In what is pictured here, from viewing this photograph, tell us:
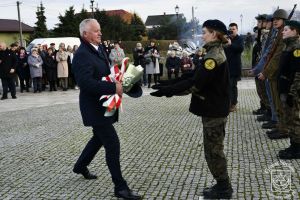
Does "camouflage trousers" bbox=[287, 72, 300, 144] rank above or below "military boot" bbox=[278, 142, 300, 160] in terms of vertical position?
above

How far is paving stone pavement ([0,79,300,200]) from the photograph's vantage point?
5246mm

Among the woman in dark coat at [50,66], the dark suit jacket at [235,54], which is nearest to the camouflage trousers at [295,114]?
the dark suit jacket at [235,54]

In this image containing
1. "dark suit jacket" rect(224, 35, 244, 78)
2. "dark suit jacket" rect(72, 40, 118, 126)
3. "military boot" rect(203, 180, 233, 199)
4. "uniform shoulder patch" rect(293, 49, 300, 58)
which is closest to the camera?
"dark suit jacket" rect(72, 40, 118, 126)

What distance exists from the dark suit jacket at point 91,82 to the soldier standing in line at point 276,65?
3.43 meters

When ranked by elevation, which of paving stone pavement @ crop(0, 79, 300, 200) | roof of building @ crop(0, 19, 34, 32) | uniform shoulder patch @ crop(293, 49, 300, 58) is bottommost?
paving stone pavement @ crop(0, 79, 300, 200)

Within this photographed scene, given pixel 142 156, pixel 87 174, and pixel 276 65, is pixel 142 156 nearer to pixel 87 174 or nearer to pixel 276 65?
pixel 87 174

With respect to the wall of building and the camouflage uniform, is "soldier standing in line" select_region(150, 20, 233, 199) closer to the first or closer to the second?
the camouflage uniform

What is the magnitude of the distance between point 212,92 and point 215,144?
0.57m

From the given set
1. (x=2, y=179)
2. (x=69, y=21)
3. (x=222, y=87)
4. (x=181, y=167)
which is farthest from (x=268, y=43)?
(x=69, y=21)

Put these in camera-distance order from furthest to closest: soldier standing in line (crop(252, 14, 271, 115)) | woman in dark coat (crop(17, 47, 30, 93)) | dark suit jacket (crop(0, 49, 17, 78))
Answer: woman in dark coat (crop(17, 47, 30, 93)) → dark suit jacket (crop(0, 49, 17, 78)) → soldier standing in line (crop(252, 14, 271, 115))

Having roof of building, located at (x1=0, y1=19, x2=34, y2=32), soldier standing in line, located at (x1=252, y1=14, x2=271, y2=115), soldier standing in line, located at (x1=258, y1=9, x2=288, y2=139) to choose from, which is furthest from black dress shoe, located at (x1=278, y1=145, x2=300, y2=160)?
roof of building, located at (x1=0, y1=19, x2=34, y2=32)

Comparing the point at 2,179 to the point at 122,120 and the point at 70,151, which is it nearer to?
the point at 70,151

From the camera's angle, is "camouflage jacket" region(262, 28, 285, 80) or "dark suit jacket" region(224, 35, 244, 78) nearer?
"camouflage jacket" region(262, 28, 285, 80)

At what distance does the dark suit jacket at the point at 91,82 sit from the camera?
15.4 ft
